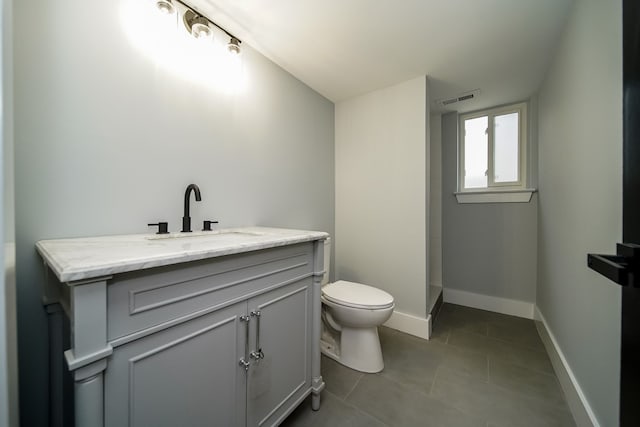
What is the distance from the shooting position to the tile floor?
1.20m

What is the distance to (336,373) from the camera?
154cm

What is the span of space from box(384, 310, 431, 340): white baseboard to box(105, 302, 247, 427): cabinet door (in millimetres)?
1546

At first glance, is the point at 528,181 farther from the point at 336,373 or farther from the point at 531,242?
the point at 336,373

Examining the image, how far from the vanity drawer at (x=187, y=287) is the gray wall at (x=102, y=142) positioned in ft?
1.98

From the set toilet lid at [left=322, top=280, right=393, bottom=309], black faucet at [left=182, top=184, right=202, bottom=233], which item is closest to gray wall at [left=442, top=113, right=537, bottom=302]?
toilet lid at [left=322, top=280, right=393, bottom=309]

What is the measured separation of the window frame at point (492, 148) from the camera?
2384 millimetres

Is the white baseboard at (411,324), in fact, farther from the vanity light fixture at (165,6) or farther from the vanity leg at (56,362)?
the vanity light fixture at (165,6)

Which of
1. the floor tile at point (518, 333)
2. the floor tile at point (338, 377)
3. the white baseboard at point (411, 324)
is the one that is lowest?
the floor tile at point (338, 377)

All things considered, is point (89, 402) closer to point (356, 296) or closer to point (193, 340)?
point (193, 340)

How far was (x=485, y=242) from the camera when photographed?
2.55 meters

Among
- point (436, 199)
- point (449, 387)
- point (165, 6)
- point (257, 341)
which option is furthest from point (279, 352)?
point (436, 199)

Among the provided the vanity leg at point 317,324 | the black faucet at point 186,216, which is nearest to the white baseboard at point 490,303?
the vanity leg at point 317,324

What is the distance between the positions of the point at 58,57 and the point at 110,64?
0.53 ft

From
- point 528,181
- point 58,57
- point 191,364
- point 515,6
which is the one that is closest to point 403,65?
point 515,6
